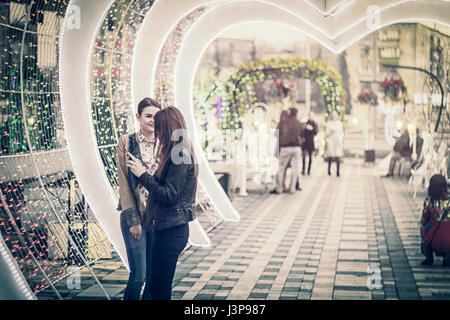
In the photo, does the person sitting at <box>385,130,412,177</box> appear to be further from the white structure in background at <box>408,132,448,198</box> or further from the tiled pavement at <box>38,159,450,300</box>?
the tiled pavement at <box>38,159,450,300</box>

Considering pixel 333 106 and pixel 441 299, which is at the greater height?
pixel 333 106

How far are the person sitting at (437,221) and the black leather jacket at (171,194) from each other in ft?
9.07

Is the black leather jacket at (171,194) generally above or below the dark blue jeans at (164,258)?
above

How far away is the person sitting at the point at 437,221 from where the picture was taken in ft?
16.6

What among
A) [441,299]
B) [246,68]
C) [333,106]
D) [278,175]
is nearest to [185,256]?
[441,299]

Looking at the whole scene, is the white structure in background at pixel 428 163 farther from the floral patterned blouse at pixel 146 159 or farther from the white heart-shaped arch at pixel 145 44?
the floral patterned blouse at pixel 146 159

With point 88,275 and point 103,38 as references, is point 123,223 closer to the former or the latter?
point 88,275

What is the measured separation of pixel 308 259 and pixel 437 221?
131 cm

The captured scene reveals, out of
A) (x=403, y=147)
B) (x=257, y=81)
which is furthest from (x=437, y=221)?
(x=257, y=81)

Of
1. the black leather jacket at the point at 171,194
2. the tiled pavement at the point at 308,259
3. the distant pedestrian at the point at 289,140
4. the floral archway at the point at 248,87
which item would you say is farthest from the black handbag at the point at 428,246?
the floral archway at the point at 248,87

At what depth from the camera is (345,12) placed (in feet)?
16.5

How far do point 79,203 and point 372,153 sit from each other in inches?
468

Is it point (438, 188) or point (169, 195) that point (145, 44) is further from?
point (438, 188)

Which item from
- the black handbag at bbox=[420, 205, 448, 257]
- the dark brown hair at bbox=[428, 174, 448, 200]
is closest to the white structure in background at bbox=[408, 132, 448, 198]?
the dark brown hair at bbox=[428, 174, 448, 200]
